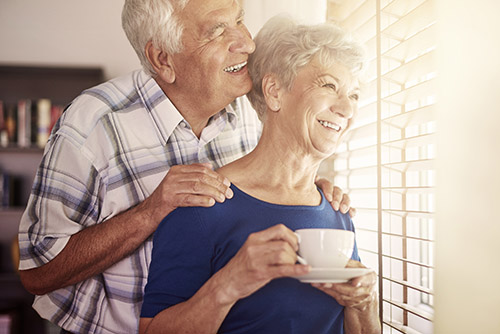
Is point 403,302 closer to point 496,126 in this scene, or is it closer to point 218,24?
point 496,126

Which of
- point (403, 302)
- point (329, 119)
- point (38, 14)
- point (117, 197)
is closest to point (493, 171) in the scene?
point (329, 119)

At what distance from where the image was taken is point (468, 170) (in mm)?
584

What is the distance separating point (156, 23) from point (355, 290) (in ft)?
2.11

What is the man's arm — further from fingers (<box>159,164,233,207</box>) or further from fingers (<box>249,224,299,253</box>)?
fingers (<box>249,224,299,253</box>)

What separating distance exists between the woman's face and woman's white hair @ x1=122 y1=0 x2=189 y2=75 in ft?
0.96

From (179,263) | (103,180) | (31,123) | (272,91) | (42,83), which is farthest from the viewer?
(42,83)

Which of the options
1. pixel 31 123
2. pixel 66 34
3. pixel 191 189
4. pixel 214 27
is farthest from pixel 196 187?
pixel 66 34

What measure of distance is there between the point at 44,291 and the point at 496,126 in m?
0.91

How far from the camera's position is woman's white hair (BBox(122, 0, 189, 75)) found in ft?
2.82

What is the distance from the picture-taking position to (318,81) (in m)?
0.73

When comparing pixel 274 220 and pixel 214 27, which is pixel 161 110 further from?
pixel 274 220

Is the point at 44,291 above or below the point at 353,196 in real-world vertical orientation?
below

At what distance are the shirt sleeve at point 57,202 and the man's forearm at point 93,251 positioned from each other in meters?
0.02

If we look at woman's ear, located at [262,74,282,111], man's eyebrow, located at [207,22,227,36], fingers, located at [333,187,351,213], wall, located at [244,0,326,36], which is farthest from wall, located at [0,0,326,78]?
fingers, located at [333,187,351,213]
